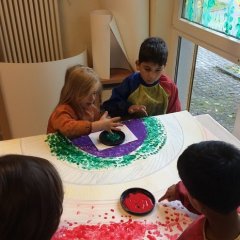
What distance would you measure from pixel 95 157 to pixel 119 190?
21 cm

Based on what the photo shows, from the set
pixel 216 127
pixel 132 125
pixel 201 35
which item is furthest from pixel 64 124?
pixel 201 35

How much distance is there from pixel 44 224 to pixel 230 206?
41 cm

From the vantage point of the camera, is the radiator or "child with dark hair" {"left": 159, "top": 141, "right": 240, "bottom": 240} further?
the radiator

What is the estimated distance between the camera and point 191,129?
4.46 ft

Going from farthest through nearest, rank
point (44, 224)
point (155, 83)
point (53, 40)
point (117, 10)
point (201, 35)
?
point (53, 40) < point (117, 10) < point (201, 35) < point (155, 83) < point (44, 224)

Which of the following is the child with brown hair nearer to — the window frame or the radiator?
the window frame

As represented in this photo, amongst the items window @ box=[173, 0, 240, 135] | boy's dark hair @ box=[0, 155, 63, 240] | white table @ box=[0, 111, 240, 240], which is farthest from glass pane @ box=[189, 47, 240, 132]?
boy's dark hair @ box=[0, 155, 63, 240]

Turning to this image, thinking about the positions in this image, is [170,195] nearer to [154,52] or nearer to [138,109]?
[138,109]

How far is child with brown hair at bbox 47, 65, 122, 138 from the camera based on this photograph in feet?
4.22

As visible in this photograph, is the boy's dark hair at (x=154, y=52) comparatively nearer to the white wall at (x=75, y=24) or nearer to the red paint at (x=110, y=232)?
the red paint at (x=110, y=232)

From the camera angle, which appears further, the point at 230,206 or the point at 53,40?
the point at 53,40

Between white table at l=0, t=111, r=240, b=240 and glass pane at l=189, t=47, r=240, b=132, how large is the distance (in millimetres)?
552

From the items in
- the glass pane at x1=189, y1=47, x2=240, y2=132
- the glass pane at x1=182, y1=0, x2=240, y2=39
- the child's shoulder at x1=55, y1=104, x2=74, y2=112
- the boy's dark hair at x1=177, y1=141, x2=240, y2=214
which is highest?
the glass pane at x1=182, y1=0, x2=240, y2=39

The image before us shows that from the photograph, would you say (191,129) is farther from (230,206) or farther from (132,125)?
(230,206)
